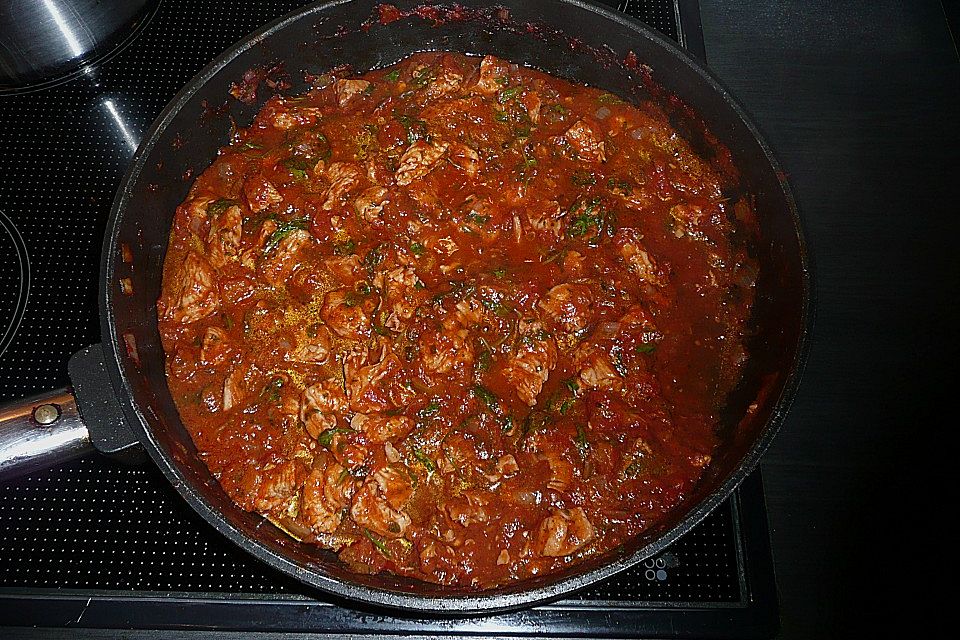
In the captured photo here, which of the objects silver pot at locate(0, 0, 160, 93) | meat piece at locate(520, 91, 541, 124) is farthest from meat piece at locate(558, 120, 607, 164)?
silver pot at locate(0, 0, 160, 93)

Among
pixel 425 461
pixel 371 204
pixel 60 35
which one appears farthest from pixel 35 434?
pixel 60 35

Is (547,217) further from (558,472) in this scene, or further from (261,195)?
(261,195)

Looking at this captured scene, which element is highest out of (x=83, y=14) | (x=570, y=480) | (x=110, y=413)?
(x=83, y=14)

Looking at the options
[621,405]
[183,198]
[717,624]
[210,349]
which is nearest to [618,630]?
[717,624]

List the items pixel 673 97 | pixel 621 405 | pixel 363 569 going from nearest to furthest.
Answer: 1. pixel 363 569
2. pixel 621 405
3. pixel 673 97

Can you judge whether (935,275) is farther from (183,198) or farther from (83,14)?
(83,14)

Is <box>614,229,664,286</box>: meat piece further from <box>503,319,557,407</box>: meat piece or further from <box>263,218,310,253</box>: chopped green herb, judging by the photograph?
<box>263,218,310,253</box>: chopped green herb

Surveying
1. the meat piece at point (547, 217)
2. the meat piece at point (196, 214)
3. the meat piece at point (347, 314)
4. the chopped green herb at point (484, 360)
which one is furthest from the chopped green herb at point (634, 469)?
the meat piece at point (196, 214)
